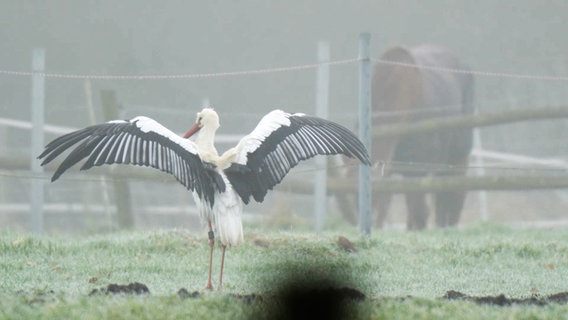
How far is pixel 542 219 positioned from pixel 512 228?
7.34 metres

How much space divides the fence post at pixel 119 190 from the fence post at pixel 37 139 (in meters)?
1.73

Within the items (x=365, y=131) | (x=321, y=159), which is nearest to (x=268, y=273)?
(x=365, y=131)

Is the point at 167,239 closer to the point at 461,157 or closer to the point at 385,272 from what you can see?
the point at 385,272

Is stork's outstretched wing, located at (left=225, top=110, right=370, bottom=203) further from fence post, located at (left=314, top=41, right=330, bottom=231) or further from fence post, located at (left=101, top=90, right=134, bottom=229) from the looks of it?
fence post, located at (left=101, top=90, right=134, bottom=229)

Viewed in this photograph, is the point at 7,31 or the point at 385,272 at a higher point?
the point at 7,31

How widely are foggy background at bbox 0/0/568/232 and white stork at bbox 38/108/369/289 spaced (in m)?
16.1

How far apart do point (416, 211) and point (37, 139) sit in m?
5.29

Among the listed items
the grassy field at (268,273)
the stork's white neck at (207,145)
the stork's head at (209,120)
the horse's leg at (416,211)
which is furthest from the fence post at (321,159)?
the stork's white neck at (207,145)

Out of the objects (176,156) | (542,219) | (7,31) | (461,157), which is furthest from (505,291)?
(7,31)

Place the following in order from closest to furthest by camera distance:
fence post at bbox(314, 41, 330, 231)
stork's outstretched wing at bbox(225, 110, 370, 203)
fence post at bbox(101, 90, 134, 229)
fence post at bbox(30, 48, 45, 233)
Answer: stork's outstretched wing at bbox(225, 110, 370, 203) < fence post at bbox(30, 48, 45, 233) < fence post at bbox(314, 41, 330, 231) < fence post at bbox(101, 90, 134, 229)

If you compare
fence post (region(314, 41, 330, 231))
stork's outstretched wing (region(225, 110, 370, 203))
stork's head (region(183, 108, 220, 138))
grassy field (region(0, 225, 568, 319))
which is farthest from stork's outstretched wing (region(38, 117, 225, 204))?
fence post (region(314, 41, 330, 231))

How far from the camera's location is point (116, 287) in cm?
606

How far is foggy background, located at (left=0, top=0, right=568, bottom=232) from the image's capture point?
25281 mm

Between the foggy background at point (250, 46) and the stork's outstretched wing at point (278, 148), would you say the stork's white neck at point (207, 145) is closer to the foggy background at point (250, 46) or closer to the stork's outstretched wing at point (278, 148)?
the stork's outstretched wing at point (278, 148)
